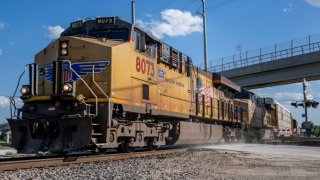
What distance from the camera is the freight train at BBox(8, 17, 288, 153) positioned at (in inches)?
367

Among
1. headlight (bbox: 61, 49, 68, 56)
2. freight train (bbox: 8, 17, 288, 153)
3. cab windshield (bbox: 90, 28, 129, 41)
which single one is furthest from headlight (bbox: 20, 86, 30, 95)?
cab windshield (bbox: 90, 28, 129, 41)

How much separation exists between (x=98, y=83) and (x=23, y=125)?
7.29ft

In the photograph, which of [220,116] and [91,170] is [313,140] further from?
[91,170]

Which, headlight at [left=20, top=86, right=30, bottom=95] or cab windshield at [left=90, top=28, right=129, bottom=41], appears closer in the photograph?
headlight at [left=20, top=86, right=30, bottom=95]

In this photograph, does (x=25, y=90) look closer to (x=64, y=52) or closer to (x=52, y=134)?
(x=64, y=52)

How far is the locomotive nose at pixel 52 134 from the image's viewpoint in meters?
8.91

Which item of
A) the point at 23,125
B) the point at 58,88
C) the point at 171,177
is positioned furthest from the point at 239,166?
the point at 23,125

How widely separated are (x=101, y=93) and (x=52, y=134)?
1599 millimetres

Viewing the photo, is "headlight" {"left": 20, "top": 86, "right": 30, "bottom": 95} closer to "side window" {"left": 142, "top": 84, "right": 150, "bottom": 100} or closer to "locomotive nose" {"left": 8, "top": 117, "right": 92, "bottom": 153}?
"locomotive nose" {"left": 8, "top": 117, "right": 92, "bottom": 153}

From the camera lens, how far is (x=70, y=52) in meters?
10.2

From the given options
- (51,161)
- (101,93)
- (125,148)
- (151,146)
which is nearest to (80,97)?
(101,93)

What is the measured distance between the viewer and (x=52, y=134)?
9398 mm

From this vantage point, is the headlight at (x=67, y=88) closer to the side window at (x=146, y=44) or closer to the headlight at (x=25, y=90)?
the headlight at (x=25, y=90)

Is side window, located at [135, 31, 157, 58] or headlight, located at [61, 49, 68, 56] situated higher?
side window, located at [135, 31, 157, 58]
